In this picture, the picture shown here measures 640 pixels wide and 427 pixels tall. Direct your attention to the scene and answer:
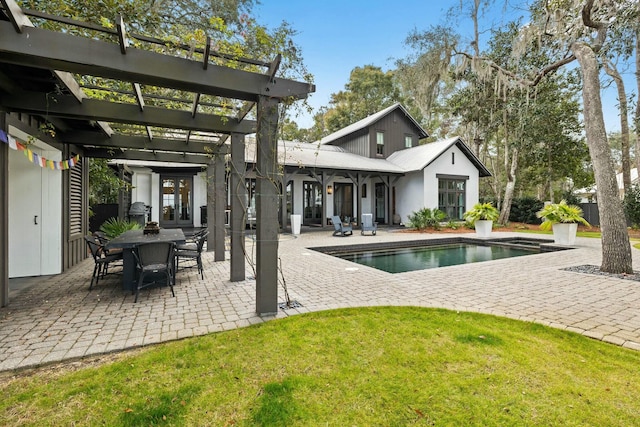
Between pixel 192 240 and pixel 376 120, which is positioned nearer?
pixel 192 240

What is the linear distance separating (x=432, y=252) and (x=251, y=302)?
7.15m

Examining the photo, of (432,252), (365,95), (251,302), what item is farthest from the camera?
(365,95)

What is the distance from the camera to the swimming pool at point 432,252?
7812mm

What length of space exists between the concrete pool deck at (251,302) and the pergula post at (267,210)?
0.91ft

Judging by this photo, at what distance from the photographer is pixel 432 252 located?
9.64 meters

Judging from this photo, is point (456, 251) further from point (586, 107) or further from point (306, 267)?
point (306, 267)

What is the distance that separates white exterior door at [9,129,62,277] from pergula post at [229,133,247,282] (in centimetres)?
330

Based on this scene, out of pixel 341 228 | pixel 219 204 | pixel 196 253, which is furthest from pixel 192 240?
pixel 341 228

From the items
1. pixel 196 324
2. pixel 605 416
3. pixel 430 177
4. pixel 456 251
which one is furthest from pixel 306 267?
pixel 430 177

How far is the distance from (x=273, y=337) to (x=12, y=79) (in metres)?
4.33

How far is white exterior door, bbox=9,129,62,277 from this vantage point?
202 inches

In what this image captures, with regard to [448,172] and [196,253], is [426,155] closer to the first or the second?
[448,172]

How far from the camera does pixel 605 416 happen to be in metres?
1.92

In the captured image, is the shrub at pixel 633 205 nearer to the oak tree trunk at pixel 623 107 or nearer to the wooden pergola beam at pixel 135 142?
the oak tree trunk at pixel 623 107
